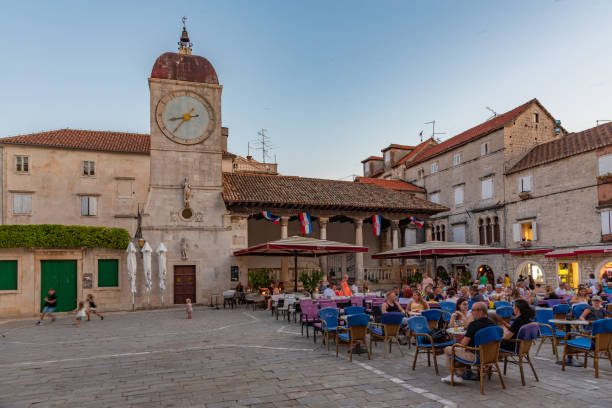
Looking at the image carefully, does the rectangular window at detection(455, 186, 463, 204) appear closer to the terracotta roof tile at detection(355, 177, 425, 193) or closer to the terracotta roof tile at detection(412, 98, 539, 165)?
the terracotta roof tile at detection(412, 98, 539, 165)

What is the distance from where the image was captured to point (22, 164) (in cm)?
2798

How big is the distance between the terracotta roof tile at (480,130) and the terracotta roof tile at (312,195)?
6.80m

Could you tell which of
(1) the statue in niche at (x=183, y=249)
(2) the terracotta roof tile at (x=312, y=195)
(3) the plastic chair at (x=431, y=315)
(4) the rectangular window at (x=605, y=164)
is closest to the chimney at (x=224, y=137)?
(2) the terracotta roof tile at (x=312, y=195)

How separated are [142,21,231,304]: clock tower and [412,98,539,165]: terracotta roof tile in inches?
745

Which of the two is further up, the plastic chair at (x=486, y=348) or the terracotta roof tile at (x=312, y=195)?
the terracotta roof tile at (x=312, y=195)

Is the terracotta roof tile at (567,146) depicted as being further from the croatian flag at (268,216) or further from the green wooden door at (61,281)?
the green wooden door at (61,281)


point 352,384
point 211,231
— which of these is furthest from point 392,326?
point 211,231

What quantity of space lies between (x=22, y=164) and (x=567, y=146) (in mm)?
33793

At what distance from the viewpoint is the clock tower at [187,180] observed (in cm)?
2230

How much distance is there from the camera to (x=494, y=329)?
642 cm

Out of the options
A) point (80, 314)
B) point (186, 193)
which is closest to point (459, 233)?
point (186, 193)

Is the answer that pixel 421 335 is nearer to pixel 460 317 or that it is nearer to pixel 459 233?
pixel 460 317

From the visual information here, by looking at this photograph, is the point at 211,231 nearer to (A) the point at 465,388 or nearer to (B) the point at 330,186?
(B) the point at 330,186

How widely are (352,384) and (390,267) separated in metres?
21.4
